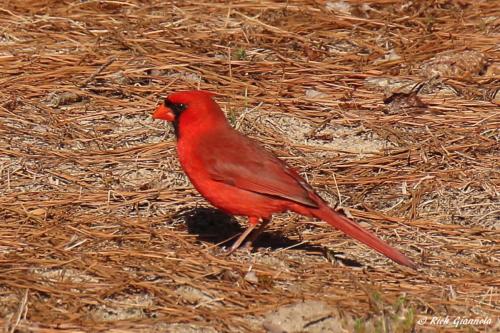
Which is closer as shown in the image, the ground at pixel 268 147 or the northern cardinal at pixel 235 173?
the ground at pixel 268 147

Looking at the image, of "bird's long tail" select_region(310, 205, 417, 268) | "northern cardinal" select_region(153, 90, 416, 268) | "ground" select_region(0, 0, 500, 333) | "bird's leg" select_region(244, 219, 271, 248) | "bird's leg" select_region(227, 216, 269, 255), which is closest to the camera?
"ground" select_region(0, 0, 500, 333)

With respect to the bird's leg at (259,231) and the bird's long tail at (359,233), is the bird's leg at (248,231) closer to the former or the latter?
the bird's leg at (259,231)

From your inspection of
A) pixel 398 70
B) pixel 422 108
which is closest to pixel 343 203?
pixel 422 108

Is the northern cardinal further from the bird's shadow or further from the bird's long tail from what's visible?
the bird's shadow

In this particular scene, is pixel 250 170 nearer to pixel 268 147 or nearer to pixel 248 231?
pixel 248 231

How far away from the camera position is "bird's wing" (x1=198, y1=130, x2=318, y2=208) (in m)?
5.30

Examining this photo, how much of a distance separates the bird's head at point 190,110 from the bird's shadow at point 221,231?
0.50 meters

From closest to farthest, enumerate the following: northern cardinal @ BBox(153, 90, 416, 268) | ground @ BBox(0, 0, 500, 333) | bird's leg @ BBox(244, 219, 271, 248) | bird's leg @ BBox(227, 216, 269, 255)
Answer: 1. ground @ BBox(0, 0, 500, 333)
2. northern cardinal @ BBox(153, 90, 416, 268)
3. bird's leg @ BBox(227, 216, 269, 255)
4. bird's leg @ BBox(244, 219, 271, 248)

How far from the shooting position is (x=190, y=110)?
5621 millimetres

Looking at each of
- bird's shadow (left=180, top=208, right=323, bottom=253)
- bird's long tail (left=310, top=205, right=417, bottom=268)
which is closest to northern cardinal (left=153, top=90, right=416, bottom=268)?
bird's long tail (left=310, top=205, right=417, bottom=268)

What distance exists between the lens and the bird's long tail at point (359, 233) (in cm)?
504

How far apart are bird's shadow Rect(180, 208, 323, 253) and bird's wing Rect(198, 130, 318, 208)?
32 cm

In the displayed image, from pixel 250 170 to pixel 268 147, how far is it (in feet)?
3.56

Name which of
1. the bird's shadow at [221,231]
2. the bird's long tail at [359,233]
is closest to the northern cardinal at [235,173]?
the bird's long tail at [359,233]
